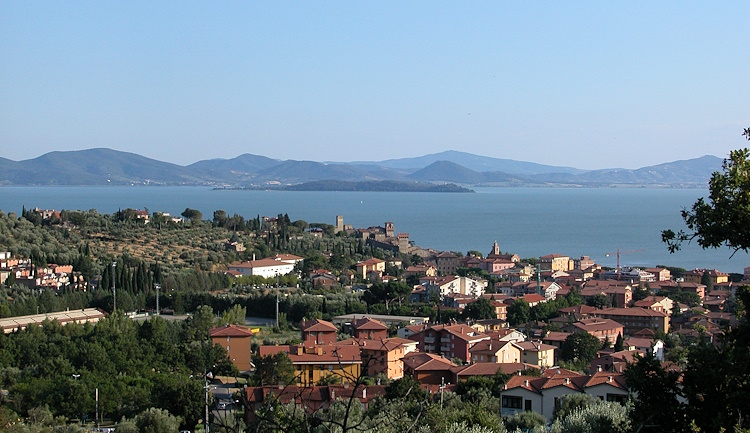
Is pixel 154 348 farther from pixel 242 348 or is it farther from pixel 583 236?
pixel 583 236

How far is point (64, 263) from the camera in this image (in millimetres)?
27609

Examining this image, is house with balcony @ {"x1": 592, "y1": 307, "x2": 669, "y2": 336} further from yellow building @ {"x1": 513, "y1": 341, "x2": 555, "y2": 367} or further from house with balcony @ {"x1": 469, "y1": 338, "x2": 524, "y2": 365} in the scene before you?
house with balcony @ {"x1": 469, "y1": 338, "x2": 524, "y2": 365}

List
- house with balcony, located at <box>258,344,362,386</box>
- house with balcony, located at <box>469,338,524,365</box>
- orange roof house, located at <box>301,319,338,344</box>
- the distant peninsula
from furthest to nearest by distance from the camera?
the distant peninsula
orange roof house, located at <box>301,319,338,344</box>
house with balcony, located at <box>469,338,524,365</box>
house with balcony, located at <box>258,344,362,386</box>

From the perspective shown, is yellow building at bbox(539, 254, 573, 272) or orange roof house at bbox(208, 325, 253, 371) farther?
yellow building at bbox(539, 254, 573, 272)

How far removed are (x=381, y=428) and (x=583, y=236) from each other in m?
56.1

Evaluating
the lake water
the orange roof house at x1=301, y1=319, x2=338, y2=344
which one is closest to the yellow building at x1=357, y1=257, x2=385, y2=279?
the orange roof house at x1=301, y1=319, x2=338, y2=344

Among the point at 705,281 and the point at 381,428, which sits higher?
the point at 381,428

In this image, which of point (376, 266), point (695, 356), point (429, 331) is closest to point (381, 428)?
point (695, 356)

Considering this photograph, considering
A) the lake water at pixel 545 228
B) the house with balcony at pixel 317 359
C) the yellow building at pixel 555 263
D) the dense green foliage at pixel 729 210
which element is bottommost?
the lake water at pixel 545 228

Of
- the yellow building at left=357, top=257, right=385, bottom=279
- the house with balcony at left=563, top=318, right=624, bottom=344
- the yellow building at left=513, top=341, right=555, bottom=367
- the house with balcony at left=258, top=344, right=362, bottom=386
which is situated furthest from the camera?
the yellow building at left=357, top=257, right=385, bottom=279

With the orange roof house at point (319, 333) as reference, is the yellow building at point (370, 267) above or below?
below

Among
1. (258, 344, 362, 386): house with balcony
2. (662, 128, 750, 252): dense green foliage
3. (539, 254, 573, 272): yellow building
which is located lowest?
(539, 254, 573, 272): yellow building

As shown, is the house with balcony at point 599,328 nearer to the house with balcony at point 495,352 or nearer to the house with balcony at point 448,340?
the house with balcony at point 448,340

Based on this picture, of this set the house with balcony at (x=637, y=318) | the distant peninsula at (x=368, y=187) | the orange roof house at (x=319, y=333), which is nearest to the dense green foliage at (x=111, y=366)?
the orange roof house at (x=319, y=333)
